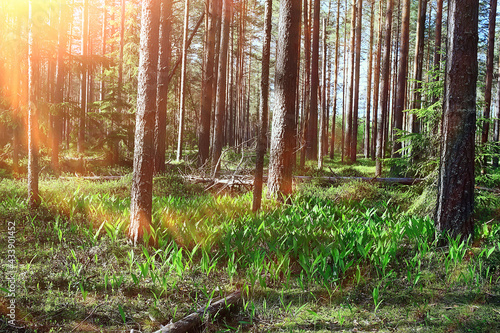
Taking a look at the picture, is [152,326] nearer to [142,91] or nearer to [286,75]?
[142,91]

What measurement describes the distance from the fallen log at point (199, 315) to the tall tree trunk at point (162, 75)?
4.58 m

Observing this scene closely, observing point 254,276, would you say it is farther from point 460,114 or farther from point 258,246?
point 460,114

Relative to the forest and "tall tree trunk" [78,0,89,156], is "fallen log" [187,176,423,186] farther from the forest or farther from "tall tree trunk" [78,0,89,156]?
"tall tree trunk" [78,0,89,156]

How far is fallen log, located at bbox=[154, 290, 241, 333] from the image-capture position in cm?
308

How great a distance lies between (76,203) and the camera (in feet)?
22.6

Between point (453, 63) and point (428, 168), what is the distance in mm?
4432

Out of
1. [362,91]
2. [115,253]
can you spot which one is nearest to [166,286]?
[115,253]

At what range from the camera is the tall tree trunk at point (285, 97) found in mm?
8086

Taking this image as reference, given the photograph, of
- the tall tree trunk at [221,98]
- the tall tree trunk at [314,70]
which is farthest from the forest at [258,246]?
the tall tree trunk at [314,70]

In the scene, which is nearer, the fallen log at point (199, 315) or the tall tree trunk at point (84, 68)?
the fallen log at point (199, 315)

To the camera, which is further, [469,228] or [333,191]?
[333,191]

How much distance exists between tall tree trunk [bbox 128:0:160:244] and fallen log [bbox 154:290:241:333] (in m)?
2.15

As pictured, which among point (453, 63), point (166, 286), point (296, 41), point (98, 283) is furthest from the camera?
point (296, 41)

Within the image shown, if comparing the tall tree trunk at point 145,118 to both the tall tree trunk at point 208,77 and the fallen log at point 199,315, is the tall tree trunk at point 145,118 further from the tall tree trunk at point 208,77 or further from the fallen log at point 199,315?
the tall tree trunk at point 208,77
